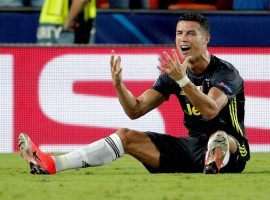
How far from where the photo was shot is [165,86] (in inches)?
365

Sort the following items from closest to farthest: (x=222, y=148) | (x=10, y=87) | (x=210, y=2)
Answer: (x=222, y=148)
(x=10, y=87)
(x=210, y=2)

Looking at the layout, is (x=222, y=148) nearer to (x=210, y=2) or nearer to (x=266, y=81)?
(x=266, y=81)

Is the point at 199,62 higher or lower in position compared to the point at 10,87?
higher

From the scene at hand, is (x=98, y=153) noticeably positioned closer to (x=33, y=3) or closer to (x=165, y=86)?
(x=165, y=86)

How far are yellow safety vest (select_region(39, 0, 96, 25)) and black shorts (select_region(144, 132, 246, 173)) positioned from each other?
414cm

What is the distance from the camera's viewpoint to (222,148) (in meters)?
8.59

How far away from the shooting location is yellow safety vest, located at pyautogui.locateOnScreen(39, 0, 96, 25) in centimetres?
1300

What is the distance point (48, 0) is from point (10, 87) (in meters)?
1.18

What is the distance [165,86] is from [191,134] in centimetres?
46

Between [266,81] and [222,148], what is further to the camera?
[266,81]

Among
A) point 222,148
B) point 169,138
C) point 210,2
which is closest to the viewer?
point 222,148

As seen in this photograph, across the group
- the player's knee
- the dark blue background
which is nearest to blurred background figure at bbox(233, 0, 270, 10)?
the dark blue background

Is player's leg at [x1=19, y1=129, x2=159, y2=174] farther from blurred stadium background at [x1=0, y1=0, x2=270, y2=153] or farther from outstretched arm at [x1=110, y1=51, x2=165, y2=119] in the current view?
blurred stadium background at [x1=0, y1=0, x2=270, y2=153]

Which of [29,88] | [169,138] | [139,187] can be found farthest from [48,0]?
[139,187]
